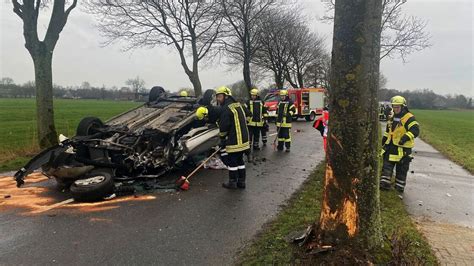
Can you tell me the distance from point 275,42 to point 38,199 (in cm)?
2906

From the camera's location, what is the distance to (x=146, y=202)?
17.7 ft

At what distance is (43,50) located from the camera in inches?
366

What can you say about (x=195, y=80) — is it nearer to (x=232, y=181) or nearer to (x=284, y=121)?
(x=284, y=121)

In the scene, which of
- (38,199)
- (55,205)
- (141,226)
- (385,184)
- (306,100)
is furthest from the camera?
(306,100)

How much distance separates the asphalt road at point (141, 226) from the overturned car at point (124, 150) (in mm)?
371

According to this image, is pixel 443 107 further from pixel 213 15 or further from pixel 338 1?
pixel 338 1

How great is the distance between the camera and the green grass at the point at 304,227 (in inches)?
132

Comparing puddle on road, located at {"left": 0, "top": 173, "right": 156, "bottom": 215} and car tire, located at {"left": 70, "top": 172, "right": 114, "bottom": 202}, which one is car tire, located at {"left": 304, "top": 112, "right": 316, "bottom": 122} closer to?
puddle on road, located at {"left": 0, "top": 173, "right": 156, "bottom": 215}

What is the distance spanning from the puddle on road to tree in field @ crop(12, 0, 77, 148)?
3196 mm

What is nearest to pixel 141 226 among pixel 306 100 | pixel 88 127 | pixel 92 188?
pixel 92 188

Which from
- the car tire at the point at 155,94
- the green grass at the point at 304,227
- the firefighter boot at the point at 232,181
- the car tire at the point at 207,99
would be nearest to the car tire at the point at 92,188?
the firefighter boot at the point at 232,181

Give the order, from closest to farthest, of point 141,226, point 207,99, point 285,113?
point 141,226 → point 207,99 → point 285,113

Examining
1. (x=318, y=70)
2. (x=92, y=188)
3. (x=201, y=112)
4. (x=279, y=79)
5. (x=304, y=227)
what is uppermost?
(x=318, y=70)

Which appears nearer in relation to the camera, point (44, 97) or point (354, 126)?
point (354, 126)
